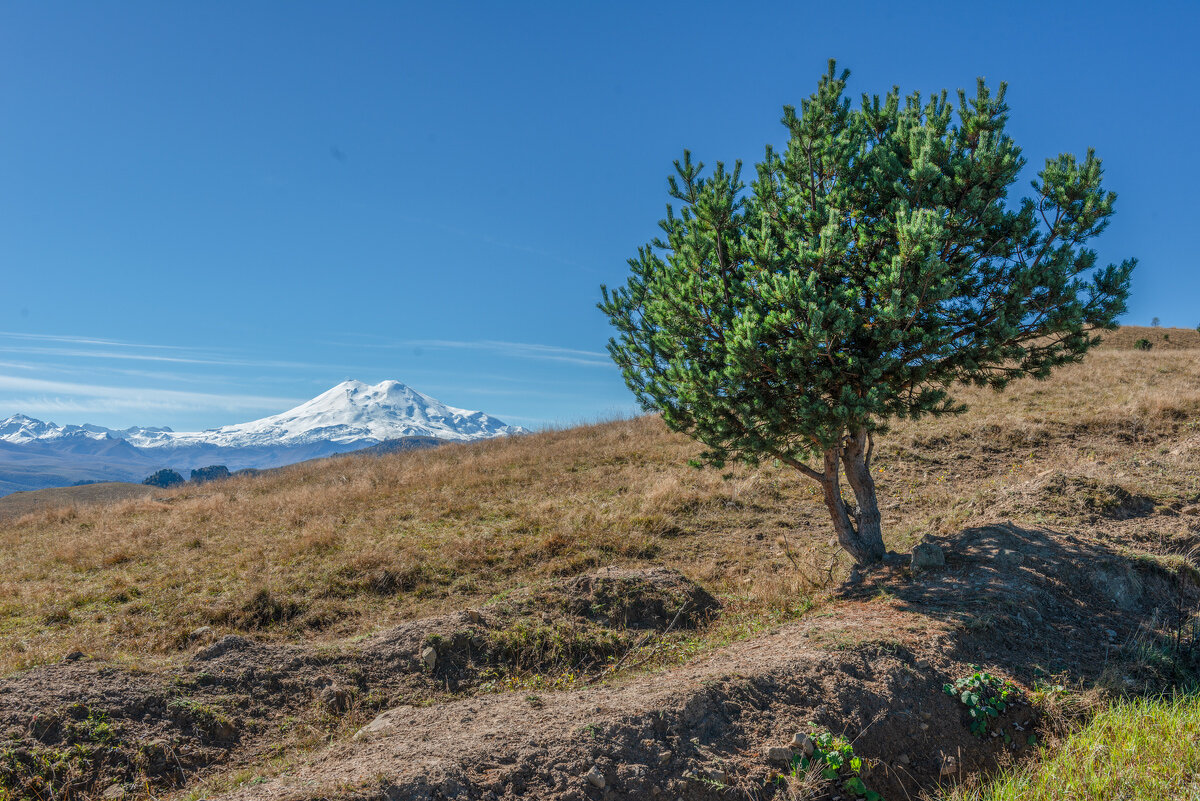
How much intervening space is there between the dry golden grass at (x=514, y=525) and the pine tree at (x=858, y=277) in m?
3.24

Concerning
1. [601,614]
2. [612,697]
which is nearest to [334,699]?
[612,697]

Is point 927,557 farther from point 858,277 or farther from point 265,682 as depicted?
point 265,682

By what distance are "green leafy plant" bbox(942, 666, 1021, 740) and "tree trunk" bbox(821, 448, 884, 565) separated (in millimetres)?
3544

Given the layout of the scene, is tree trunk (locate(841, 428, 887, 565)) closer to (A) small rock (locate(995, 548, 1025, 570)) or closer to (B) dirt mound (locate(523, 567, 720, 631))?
(A) small rock (locate(995, 548, 1025, 570))

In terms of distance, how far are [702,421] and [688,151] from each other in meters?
3.78

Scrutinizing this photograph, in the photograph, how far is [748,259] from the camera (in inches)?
310

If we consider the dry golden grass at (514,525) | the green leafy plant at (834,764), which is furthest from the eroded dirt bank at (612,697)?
the dry golden grass at (514,525)

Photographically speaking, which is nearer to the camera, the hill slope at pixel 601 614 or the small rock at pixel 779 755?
the small rock at pixel 779 755

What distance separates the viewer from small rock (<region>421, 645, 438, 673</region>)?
6859 millimetres

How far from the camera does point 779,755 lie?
4.78 m

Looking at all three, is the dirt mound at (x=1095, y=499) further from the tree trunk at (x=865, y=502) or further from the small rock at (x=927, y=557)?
the tree trunk at (x=865, y=502)

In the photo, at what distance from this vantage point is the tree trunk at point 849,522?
9297mm

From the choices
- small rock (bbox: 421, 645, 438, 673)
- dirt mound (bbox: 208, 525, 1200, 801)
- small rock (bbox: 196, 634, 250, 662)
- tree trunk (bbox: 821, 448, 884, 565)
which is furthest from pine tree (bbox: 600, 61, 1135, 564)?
small rock (bbox: 196, 634, 250, 662)

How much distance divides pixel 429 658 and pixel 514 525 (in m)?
6.01
